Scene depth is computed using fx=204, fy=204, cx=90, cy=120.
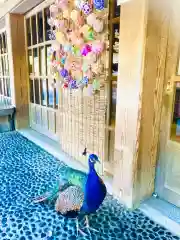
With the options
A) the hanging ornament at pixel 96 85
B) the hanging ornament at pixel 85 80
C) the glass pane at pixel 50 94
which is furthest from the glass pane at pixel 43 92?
the hanging ornament at pixel 96 85

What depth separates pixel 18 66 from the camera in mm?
3410

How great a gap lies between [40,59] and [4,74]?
4.66 ft

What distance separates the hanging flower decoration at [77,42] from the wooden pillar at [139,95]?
30 centimetres

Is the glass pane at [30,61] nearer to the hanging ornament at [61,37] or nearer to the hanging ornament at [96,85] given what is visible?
the hanging ornament at [61,37]

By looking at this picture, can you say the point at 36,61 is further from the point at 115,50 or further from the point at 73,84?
the point at 115,50

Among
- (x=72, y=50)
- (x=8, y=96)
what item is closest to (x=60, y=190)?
(x=72, y=50)

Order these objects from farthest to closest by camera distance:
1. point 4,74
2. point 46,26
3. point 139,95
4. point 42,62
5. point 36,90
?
point 4,74 < point 36,90 < point 42,62 < point 46,26 < point 139,95

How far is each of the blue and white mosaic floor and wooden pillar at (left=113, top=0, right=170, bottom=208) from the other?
0.53ft

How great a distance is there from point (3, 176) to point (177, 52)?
6.50 ft

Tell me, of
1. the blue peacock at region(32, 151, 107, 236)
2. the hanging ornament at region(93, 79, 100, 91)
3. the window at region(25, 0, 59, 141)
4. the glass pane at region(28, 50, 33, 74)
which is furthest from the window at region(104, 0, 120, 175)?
the glass pane at region(28, 50, 33, 74)

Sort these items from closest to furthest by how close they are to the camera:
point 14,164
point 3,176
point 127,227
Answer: point 127,227
point 3,176
point 14,164

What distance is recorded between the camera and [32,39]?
3160mm

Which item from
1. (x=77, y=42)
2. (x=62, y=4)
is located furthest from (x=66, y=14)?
(x=77, y=42)

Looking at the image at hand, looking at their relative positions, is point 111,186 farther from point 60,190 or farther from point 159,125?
point 159,125
